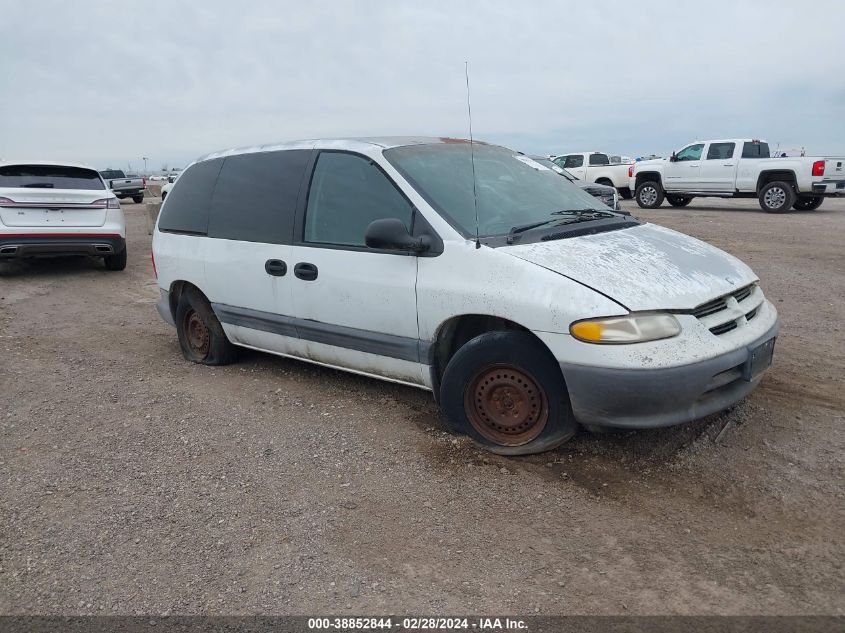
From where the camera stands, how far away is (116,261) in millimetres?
10531

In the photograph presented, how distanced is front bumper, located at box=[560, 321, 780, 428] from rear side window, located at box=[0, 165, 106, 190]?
8.67m

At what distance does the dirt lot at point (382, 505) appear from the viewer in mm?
2619

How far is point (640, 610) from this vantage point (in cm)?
246

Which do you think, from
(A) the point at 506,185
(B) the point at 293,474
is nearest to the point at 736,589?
(B) the point at 293,474

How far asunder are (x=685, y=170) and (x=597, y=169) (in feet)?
13.9

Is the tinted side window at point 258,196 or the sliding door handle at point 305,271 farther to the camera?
the tinted side window at point 258,196

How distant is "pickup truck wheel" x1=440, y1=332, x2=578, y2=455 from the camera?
3.42m

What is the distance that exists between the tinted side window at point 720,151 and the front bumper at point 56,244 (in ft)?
47.8

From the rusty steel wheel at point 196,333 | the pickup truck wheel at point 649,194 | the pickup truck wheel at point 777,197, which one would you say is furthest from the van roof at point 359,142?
the pickup truck wheel at point 649,194

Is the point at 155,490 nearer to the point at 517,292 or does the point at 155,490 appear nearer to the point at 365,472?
the point at 365,472

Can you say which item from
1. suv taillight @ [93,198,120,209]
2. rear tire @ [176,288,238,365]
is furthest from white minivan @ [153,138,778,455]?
suv taillight @ [93,198,120,209]

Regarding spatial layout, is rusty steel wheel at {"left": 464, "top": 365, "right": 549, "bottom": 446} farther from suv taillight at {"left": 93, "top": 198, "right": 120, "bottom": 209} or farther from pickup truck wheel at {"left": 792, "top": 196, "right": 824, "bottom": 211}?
pickup truck wheel at {"left": 792, "top": 196, "right": 824, "bottom": 211}

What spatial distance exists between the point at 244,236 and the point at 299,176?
24.1 inches

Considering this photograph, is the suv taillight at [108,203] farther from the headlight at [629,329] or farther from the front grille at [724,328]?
the front grille at [724,328]
